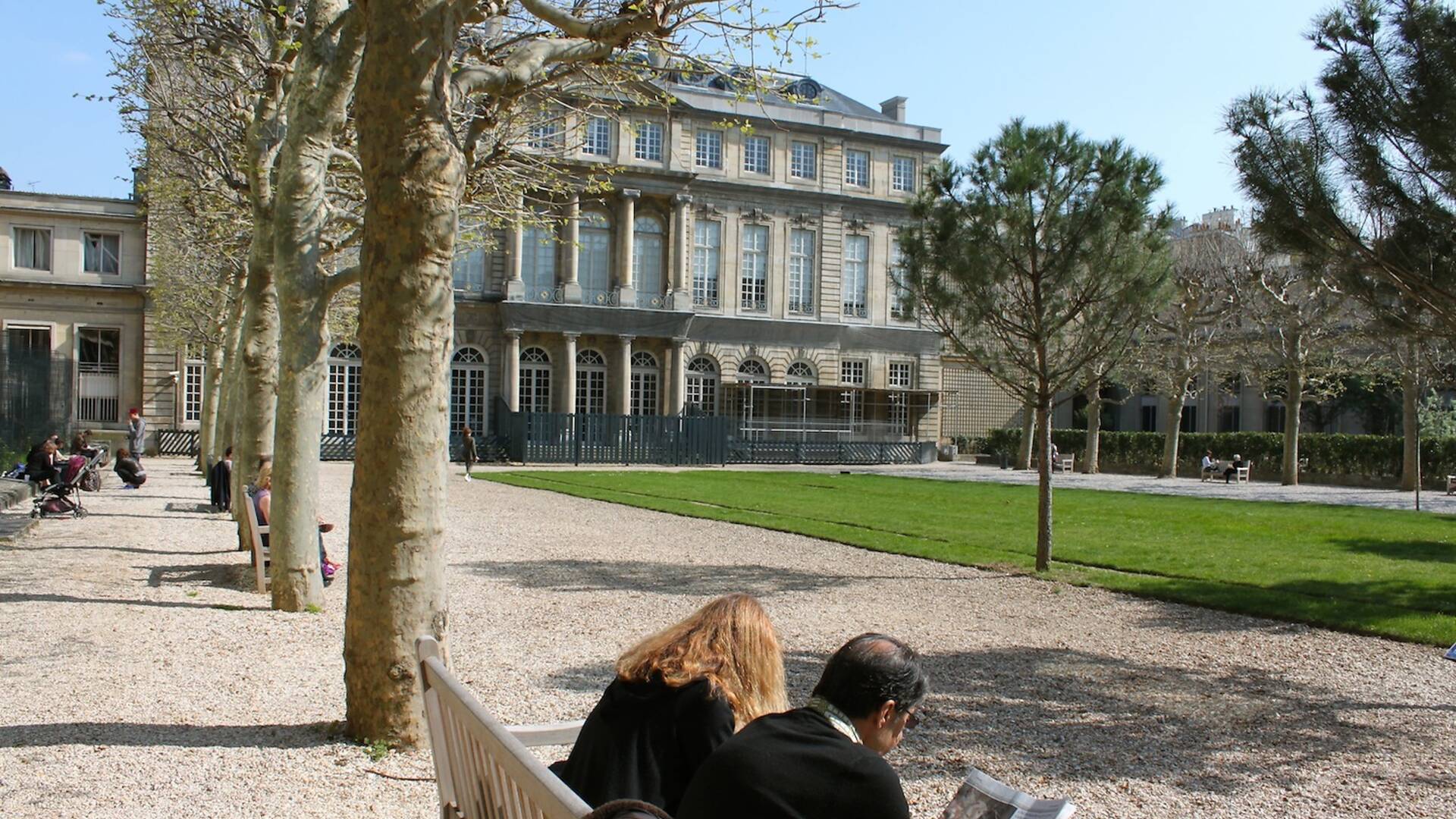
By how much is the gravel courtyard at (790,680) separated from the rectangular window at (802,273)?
114 feet

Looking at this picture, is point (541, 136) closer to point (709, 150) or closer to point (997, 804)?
point (997, 804)

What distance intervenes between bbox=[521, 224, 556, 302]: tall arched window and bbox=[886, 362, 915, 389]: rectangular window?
49.0 ft

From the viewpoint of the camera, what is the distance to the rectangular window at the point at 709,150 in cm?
4506

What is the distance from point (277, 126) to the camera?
11383 mm

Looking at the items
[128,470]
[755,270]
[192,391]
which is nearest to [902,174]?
[755,270]

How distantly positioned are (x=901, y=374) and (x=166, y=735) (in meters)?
45.2

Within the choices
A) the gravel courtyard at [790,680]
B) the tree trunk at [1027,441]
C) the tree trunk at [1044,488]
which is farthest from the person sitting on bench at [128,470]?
the tree trunk at [1027,441]

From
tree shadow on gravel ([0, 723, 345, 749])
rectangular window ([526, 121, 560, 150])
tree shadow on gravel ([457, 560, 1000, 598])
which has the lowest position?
tree shadow on gravel ([457, 560, 1000, 598])

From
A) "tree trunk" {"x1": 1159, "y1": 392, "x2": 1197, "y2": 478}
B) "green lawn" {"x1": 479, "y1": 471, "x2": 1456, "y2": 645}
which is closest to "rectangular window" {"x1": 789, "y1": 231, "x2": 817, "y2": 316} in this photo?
"tree trunk" {"x1": 1159, "y1": 392, "x2": 1197, "y2": 478}

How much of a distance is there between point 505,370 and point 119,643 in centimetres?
3452

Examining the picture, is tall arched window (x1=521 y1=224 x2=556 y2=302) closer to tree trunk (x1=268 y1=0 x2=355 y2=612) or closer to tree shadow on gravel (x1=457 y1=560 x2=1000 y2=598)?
tree shadow on gravel (x1=457 y1=560 x2=1000 y2=598)

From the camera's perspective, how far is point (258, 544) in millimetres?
9711

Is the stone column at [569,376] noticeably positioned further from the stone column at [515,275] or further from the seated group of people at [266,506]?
the seated group of people at [266,506]

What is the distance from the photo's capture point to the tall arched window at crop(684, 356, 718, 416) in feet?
149
